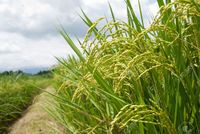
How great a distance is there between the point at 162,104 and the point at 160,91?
0.15 ft

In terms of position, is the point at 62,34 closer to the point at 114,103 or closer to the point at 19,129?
the point at 114,103

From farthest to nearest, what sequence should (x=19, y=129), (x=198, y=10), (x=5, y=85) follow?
(x=5, y=85) < (x=19, y=129) < (x=198, y=10)

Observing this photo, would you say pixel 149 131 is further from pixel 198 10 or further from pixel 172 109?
pixel 198 10

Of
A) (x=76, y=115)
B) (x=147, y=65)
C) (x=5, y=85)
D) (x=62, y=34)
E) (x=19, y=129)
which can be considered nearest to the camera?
(x=147, y=65)

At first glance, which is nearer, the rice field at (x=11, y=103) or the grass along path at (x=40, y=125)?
the grass along path at (x=40, y=125)

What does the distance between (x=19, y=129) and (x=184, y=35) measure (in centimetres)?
501

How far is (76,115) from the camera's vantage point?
2.84 meters

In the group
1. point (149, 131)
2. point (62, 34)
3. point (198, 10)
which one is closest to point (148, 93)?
point (149, 131)

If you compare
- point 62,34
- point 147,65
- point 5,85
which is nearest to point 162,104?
point 147,65

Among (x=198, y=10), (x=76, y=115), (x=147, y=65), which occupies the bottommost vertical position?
(x=76, y=115)

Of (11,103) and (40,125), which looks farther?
(11,103)

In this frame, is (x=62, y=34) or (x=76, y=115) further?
(x=76, y=115)

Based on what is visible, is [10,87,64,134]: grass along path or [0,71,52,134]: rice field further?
[0,71,52,134]: rice field

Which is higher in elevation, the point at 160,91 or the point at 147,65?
the point at 147,65
